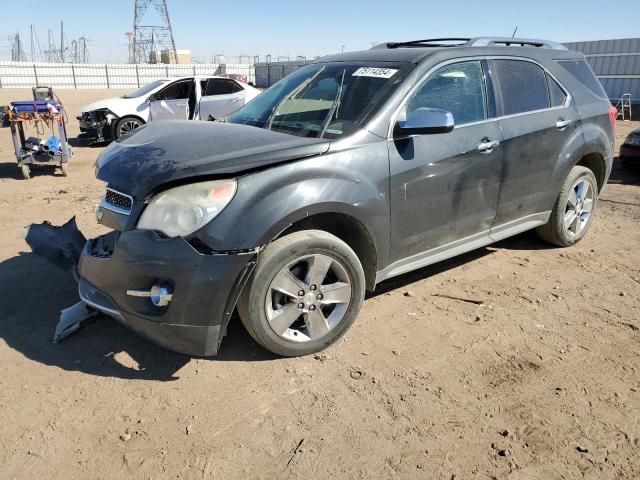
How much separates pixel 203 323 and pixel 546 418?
74.6 inches

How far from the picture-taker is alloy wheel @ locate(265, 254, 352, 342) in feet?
10.1

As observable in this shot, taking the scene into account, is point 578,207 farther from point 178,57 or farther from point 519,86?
point 178,57

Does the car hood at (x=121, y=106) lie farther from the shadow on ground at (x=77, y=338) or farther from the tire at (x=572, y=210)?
the tire at (x=572, y=210)

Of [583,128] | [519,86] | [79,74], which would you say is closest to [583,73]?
[583,128]

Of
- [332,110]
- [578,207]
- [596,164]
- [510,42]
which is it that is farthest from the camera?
[596,164]

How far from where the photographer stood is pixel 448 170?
3658mm

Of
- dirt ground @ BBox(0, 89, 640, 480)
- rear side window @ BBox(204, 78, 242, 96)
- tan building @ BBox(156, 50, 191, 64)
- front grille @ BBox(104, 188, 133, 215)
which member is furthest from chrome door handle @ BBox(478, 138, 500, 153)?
tan building @ BBox(156, 50, 191, 64)

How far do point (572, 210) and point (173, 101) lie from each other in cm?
961

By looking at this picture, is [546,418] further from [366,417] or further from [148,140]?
[148,140]

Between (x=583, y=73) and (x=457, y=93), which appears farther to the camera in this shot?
(x=583, y=73)

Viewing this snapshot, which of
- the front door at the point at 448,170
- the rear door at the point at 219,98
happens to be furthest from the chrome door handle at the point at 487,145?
the rear door at the point at 219,98

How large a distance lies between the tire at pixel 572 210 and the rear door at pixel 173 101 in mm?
9258

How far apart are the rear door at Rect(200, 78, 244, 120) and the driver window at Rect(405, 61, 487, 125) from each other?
8.92 metres

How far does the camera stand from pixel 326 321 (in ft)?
10.8
